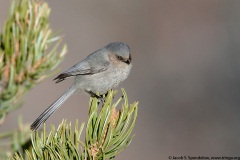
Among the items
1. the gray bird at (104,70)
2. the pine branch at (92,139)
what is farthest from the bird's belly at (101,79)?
the pine branch at (92,139)

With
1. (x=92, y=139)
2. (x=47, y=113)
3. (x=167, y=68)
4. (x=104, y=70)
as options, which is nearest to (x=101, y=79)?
(x=104, y=70)

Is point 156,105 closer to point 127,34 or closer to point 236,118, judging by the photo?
point 236,118

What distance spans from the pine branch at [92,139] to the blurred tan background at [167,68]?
4.67m

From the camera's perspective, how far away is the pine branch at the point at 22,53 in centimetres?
198

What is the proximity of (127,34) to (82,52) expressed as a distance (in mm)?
1174

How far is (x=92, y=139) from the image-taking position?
5.72 feet

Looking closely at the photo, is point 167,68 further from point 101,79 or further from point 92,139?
point 92,139

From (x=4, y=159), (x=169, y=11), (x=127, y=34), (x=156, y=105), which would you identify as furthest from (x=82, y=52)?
(x=4, y=159)

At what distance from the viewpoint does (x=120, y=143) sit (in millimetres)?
1778

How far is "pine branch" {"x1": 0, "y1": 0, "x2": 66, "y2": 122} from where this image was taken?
6.49 ft

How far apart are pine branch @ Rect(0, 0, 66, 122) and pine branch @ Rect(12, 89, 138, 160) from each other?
0.32 m

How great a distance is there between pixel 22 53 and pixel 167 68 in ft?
21.8

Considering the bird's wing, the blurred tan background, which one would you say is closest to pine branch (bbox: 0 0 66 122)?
the bird's wing

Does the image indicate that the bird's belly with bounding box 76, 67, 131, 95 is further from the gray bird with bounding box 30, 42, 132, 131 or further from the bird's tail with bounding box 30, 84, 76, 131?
the bird's tail with bounding box 30, 84, 76, 131
